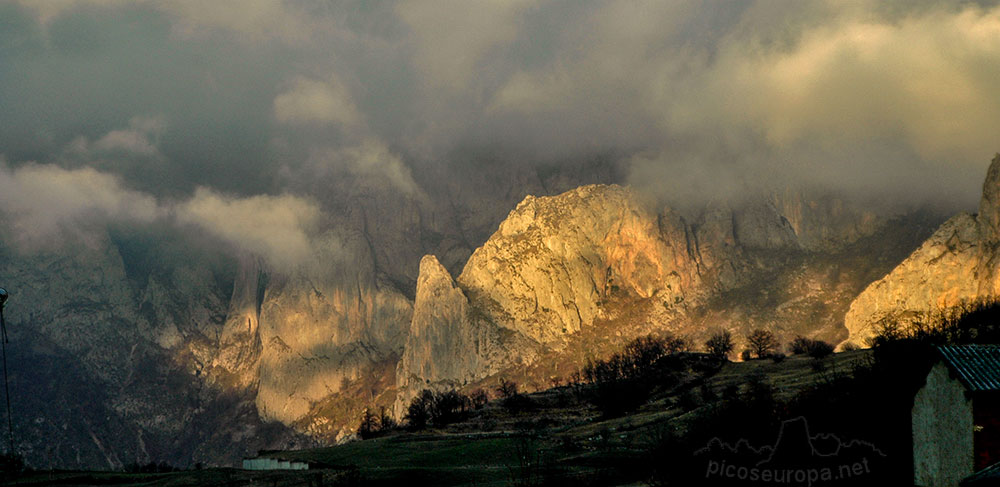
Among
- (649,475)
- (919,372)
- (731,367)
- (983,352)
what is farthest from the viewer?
(731,367)

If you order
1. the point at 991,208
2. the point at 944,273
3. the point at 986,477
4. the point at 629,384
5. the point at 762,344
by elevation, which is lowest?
the point at 986,477

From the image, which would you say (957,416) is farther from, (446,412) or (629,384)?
(446,412)

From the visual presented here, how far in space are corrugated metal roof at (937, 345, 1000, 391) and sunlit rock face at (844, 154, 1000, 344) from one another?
145 meters

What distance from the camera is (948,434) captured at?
24.2 metres

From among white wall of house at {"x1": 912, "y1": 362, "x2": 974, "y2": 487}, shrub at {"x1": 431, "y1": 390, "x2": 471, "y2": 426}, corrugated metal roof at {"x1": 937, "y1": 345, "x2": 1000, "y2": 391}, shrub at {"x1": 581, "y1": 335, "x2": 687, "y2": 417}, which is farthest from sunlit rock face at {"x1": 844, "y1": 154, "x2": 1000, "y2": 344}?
corrugated metal roof at {"x1": 937, "y1": 345, "x2": 1000, "y2": 391}

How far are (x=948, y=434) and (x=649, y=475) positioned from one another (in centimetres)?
1073

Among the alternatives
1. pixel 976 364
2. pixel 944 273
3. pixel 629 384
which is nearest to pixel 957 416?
pixel 976 364

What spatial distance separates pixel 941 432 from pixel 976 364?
2.51m

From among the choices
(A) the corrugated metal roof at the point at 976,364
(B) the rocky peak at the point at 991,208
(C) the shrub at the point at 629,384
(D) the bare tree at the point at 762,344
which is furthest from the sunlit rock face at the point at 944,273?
(A) the corrugated metal roof at the point at 976,364

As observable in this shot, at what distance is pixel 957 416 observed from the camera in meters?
23.9

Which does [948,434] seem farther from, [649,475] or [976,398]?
[649,475]

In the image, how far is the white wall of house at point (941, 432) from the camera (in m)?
23.6

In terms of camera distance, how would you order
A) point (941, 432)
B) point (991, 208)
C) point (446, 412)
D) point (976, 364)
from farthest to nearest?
1. point (991, 208)
2. point (446, 412)
3. point (941, 432)
4. point (976, 364)

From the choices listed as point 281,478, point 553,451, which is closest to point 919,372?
point 553,451
